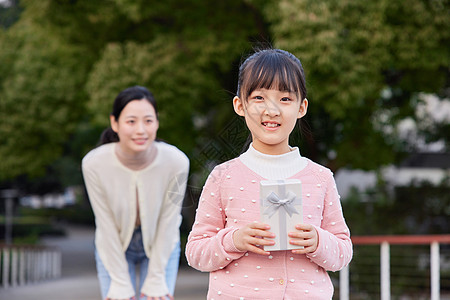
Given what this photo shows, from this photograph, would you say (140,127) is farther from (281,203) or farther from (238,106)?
(281,203)

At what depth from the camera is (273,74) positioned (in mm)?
1886

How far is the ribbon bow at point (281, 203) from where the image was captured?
170 centimetres

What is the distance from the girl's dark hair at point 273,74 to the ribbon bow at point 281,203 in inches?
13.9

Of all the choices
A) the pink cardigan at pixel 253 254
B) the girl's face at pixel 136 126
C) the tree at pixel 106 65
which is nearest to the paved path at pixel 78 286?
the tree at pixel 106 65

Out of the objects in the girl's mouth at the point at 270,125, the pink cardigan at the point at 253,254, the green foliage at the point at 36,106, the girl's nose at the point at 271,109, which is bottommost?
the pink cardigan at the point at 253,254

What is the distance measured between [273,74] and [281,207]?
42cm

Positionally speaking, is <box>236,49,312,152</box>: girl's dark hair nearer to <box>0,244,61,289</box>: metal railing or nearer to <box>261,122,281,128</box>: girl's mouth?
<box>261,122,281,128</box>: girl's mouth

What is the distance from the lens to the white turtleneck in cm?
190

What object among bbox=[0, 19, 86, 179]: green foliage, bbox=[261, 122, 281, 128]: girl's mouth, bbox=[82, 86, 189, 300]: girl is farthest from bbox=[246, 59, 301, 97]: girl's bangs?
bbox=[0, 19, 86, 179]: green foliage

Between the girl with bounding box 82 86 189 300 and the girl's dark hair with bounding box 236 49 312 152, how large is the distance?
1.43 meters

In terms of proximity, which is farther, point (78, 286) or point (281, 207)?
point (78, 286)

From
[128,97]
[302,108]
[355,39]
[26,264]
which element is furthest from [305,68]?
[26,264]

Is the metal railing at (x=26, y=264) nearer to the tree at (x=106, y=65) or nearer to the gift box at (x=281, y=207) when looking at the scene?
the tree at (x=106, y=65)

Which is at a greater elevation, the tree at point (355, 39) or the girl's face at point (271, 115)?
the tree at point (355, 39)
